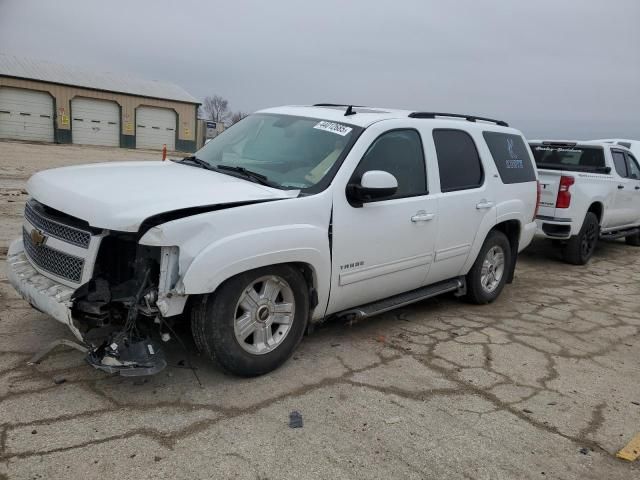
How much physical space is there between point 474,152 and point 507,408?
262cm

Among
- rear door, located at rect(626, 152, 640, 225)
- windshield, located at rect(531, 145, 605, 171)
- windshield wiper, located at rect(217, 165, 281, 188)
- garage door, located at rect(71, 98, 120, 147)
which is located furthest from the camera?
garage door, located at rect(71, 98, 120, 147)

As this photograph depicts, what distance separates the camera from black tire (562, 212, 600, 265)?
8.02 m

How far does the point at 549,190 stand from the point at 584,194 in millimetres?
537

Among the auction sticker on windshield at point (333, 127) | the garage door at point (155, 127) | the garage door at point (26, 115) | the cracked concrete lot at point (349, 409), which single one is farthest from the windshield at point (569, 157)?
the garage door at point (155, 127)

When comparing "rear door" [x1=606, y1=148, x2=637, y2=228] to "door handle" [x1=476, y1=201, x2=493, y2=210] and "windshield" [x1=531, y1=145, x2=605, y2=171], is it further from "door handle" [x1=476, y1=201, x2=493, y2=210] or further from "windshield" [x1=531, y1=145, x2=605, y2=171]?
"door handle" [x1=476, y1=201, x2=493, y2=210]

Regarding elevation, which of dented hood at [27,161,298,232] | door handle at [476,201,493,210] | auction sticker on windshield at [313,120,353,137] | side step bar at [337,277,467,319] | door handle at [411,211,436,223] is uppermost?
auction sticker on windshield at [313,120,353,137]

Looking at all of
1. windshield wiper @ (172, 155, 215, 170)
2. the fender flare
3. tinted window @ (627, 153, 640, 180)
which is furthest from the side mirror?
tinted window @ (627, 153, 640, 180)

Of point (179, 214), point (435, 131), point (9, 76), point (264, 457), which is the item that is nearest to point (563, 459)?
point (264, 457)

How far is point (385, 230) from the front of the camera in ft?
13.3

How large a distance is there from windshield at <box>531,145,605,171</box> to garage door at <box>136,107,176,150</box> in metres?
35.5

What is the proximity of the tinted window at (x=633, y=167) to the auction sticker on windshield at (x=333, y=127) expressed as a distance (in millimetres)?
7399

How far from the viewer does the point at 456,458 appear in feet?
9.33

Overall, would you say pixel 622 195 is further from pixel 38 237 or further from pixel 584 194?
pixel 38 237

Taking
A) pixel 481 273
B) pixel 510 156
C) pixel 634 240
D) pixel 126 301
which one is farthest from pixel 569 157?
Answer: pixel 126 301
